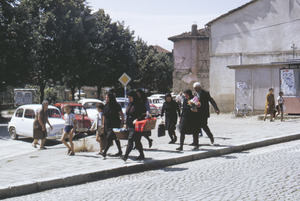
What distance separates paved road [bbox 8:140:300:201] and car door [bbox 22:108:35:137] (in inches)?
365

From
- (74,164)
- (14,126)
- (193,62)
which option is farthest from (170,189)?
(193,62)

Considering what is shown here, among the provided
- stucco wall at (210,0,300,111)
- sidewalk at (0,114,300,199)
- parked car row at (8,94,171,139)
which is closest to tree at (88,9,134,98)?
stucco wall at (210,0,300,111)

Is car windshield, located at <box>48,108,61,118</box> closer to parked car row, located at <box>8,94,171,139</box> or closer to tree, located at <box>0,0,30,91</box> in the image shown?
parked car row, located at <box>8,94,171,139</box>

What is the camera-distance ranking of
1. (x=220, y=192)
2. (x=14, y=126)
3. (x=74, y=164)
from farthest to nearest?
(x=14, y=126)
(x=74, y=164)
(x=220, y=192)

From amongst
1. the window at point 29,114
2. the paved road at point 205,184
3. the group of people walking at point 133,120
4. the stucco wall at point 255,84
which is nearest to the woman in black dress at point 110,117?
the group of people walking at point 133,120

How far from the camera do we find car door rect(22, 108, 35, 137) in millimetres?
16083

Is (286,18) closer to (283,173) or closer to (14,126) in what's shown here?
(14,126)

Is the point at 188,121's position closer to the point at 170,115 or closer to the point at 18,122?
the point at 170,115

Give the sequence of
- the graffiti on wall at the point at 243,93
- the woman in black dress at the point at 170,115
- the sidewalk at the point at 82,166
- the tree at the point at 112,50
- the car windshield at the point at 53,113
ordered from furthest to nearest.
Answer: the tree at the point at 112,50 < the graffiti on wall at the point at 243,93 < the car windshield at the point at 53,113 < the woman in black dress at the point at 170,115 < the sidewalk at the point at 82,166

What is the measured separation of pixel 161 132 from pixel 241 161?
2.78 meters

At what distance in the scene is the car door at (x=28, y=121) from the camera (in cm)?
1608

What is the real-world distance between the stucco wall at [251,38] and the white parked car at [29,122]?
1634 cm

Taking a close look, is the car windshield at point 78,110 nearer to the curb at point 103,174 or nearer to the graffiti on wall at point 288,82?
the curb at point 103,174

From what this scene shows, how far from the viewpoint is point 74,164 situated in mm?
8578
